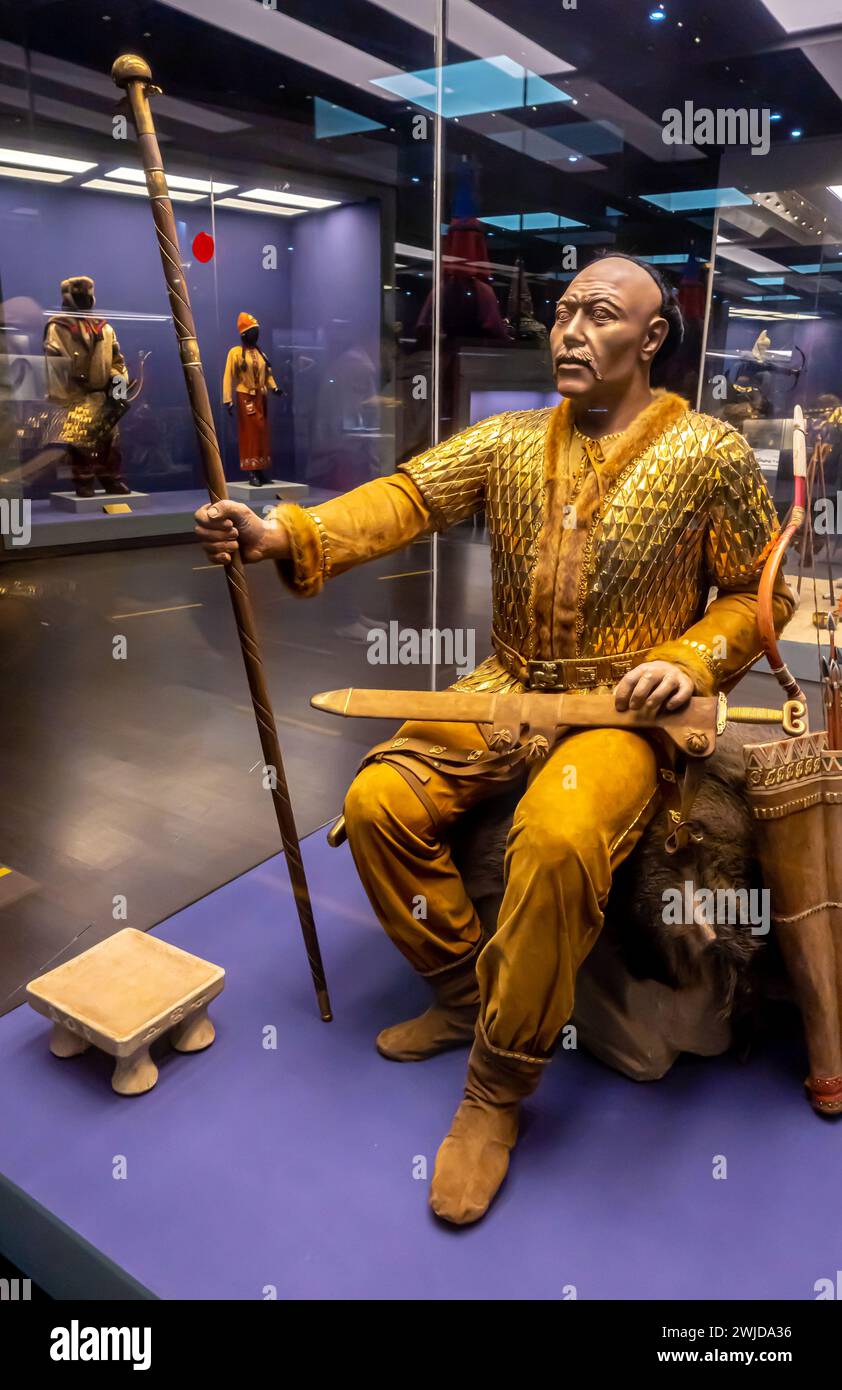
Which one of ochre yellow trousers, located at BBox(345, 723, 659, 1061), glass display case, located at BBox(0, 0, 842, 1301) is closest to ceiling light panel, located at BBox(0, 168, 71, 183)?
glass display case, located at BBox(0, 0, 842, 1301)

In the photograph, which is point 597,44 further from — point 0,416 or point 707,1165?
point 707,1165

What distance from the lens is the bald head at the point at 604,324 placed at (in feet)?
6.18

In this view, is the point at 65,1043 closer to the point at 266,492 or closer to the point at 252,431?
the point at 266,492

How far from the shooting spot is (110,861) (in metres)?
2.87

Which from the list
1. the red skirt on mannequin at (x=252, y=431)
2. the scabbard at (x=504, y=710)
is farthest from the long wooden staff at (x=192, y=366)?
the red skirt on mannequin at (x=252, y=431)

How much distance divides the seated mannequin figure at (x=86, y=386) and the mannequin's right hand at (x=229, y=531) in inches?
38.0

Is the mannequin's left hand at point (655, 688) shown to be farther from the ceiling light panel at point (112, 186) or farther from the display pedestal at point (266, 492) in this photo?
the ceiling light panel at point (112, 186)

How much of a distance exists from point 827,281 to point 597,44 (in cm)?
143

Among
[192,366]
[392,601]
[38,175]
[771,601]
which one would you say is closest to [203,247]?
[38,175]

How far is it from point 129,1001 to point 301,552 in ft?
3.30

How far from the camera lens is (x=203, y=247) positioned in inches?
110

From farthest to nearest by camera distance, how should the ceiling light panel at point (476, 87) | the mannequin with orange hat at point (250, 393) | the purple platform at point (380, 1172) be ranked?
the mannequin with orange hat at point (250, 393)
the ceiling light panel at point (476, 87)
the purple platform at point (380, 1172)

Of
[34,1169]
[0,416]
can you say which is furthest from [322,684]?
[34,1169]

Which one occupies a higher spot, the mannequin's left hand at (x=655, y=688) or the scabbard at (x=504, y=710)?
the mannequin's left hand at (x=655, y=688)
